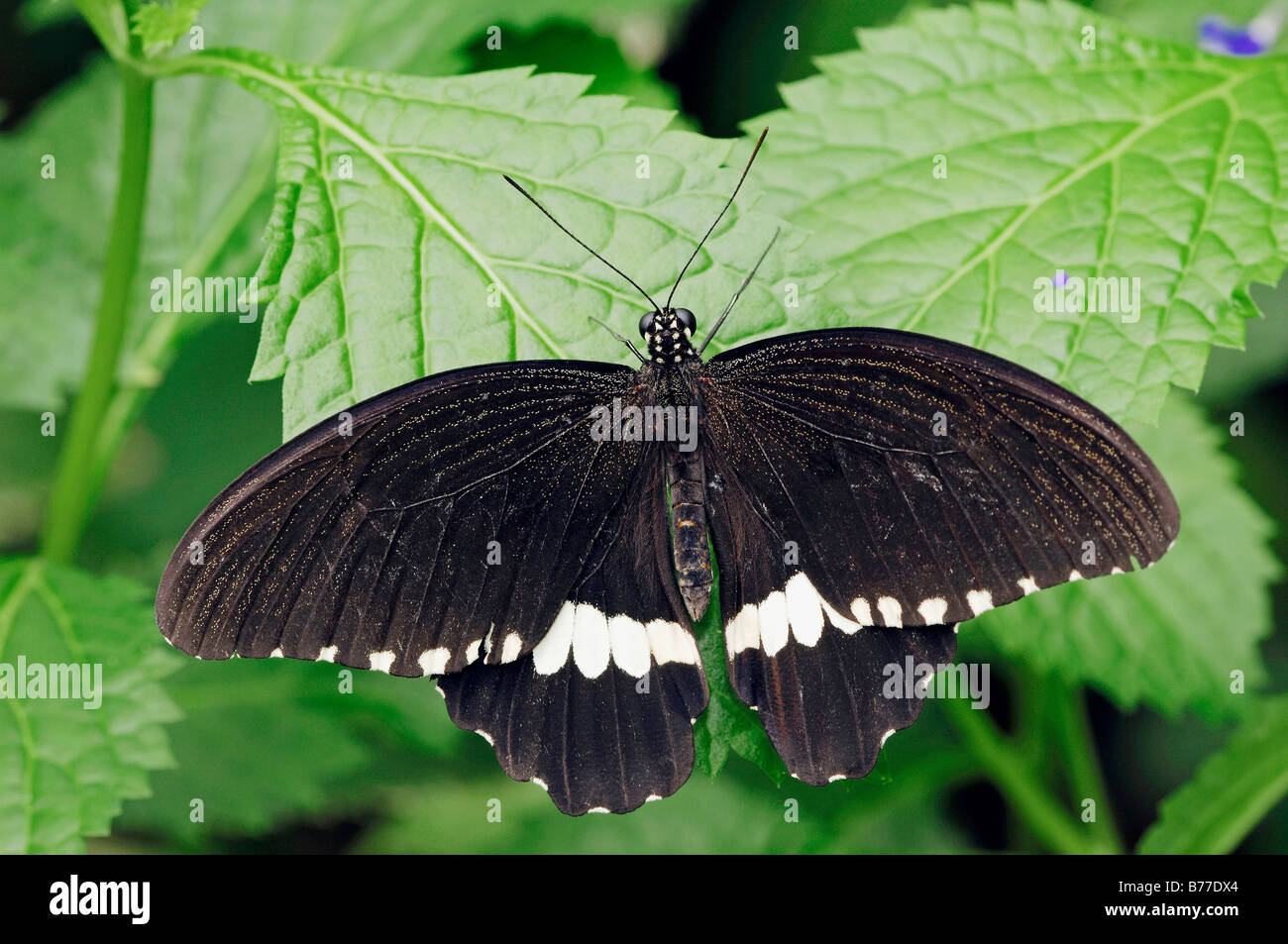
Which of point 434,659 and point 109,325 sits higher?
point 109,325

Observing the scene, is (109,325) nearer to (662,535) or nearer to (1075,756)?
(662,535)

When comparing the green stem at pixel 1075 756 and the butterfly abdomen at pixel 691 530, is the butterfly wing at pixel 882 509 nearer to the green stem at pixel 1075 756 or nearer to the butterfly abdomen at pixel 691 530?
the butterfly abdomen at pixel 691 530

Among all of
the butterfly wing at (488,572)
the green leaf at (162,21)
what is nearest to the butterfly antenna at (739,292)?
the butterfly wing at (488,572)

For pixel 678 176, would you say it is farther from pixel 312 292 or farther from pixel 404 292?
pixel 312 292

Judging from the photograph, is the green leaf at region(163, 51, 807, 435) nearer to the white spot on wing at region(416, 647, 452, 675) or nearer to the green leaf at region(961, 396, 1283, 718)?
the white spot on wing at region(416, 647, 452, 675)

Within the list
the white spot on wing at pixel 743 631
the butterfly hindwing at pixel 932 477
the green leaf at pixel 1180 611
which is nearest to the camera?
the butterfly hindwing at pixel 932 477

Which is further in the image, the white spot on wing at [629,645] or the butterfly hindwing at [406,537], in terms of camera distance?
the white spot on wing at [629,645]

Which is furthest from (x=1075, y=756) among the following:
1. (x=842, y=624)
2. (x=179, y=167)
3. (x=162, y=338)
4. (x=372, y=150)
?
(x=179, y=167)
